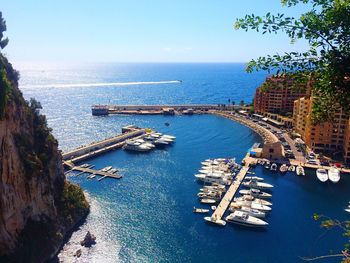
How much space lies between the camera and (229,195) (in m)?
47.8

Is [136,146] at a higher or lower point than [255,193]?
higher

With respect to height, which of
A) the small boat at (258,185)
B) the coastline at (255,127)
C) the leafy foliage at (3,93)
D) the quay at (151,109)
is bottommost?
the small boat at (258,185)

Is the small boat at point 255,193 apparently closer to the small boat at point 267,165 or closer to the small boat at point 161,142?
the small boat at point 267,165

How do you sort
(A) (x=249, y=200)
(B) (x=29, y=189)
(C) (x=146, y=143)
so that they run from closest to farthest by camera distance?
(B) (x=29, y=189) → (A) (x=249, y=200) → (C) (x=146, y=143)

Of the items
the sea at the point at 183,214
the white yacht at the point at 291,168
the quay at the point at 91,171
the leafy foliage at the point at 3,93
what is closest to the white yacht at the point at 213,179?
the sea at the point at 183,214

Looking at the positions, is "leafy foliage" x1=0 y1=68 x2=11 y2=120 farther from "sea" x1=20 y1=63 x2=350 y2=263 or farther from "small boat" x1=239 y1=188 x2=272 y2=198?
"small boat" x1=239 y1=188 x2=272 y2=198

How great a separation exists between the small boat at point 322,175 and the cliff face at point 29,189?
3649 cm

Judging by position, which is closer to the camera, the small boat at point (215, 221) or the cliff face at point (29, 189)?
the cliff face at point (29, 189)

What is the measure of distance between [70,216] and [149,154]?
32394mm

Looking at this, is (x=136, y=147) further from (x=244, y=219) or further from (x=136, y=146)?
Answer: (x=244, y=219)

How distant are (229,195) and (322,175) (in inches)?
703

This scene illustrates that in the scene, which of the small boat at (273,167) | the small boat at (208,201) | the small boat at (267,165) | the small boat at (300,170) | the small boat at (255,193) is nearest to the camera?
the small boat at (208,201)

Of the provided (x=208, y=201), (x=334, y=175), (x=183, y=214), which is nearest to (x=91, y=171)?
(x=183, y=214)

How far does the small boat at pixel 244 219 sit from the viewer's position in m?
39.5
